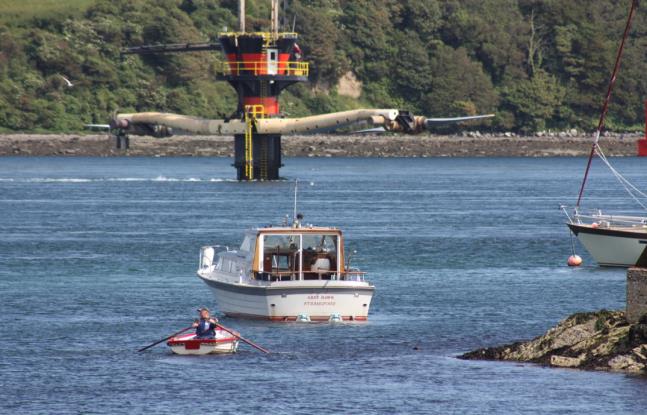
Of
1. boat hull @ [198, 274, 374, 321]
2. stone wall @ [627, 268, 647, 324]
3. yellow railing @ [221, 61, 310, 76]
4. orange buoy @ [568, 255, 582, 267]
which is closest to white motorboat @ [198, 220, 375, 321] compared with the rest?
boat hull @ [198, 274, 374, 321]

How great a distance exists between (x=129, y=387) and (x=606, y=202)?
9261 cm

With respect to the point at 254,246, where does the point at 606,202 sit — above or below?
below

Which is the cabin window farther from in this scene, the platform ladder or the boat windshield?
the platform ladder

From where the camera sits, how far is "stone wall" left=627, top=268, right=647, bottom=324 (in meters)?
44.3

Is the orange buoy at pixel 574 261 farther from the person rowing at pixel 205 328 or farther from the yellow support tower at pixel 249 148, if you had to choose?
the yellow support tower at pixel 249 148

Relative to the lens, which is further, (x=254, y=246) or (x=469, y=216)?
(x=469, y=216)

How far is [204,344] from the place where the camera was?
49.4 meters

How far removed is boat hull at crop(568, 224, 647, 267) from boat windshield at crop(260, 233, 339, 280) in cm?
2258

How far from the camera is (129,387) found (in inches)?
1764

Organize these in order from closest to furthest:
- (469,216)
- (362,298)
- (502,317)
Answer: (362,298)
(502,317)
(469,216)

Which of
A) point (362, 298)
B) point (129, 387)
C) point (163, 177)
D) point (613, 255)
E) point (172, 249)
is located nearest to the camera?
point (129, 387)

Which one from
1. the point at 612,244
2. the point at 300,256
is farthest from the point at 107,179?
the point at 300,256

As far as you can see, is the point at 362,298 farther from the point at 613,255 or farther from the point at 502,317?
the point at 613,255

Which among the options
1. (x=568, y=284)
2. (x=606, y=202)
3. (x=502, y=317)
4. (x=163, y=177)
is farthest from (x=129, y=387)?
(x=163, y=177)
